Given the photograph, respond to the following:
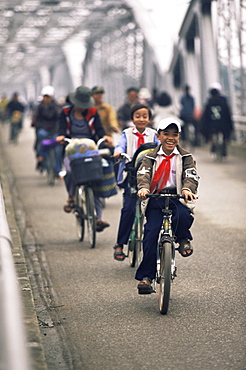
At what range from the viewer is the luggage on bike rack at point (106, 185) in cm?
903

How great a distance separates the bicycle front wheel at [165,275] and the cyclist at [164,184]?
0.22 meters

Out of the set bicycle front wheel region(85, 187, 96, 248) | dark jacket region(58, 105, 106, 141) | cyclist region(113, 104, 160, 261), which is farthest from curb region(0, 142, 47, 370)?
dark jacket region(58, 105, 106, 141)

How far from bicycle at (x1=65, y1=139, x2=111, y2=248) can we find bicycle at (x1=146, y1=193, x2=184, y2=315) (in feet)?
8.66

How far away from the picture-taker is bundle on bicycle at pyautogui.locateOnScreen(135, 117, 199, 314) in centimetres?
595

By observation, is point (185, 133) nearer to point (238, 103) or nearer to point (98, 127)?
point (238, 103)

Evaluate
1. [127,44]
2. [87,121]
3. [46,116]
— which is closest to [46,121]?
[46,116]

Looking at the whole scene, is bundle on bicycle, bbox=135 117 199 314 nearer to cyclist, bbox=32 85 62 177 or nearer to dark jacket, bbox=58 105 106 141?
dark jacket, bbox=58 105 106 141

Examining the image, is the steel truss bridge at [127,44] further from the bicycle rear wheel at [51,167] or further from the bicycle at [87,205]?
the bicycle at [87,205]

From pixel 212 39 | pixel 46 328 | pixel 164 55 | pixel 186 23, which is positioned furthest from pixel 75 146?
pixel 164 55

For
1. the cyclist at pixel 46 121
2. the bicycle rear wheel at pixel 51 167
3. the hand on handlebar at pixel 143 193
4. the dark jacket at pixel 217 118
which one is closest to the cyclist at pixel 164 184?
the hand on handlebar at pixel 143 193

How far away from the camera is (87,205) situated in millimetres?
8852

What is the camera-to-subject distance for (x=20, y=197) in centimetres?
1355

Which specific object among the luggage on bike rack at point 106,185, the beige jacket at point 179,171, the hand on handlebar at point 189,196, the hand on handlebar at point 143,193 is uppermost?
the beige jacket at point 179,171

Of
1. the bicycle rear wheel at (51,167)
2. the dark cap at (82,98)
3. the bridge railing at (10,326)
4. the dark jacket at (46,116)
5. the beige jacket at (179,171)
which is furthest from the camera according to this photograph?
the bicycle rear wheel at (51,167)
